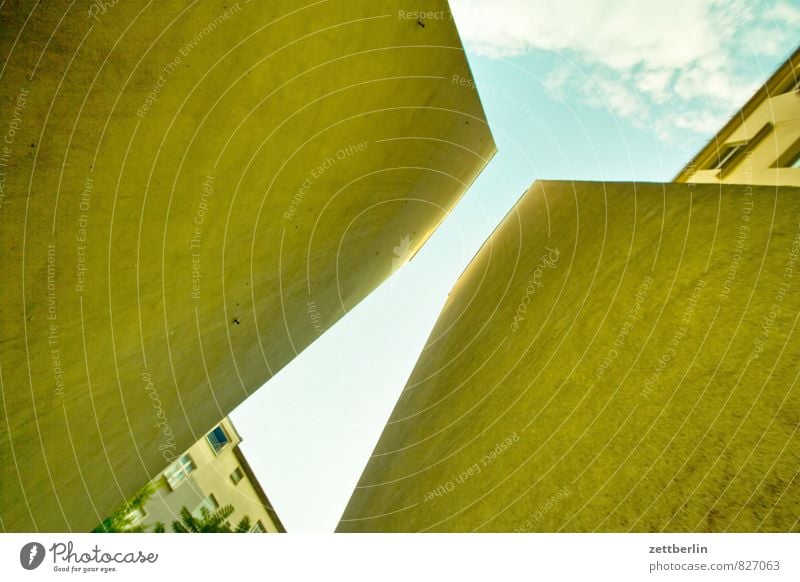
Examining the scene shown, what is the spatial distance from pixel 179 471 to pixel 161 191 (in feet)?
37.4

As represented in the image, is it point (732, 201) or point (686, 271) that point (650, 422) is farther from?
point (732, 201)

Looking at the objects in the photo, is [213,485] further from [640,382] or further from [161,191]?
[640,382]

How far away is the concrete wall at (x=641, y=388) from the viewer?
1.43m

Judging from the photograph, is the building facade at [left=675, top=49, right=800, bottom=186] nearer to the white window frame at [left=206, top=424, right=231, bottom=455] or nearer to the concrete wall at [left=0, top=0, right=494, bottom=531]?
the concrete wall at [left=0, top=0, right=494, bottom=531]

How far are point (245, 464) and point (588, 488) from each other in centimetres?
1553

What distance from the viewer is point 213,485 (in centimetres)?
1286

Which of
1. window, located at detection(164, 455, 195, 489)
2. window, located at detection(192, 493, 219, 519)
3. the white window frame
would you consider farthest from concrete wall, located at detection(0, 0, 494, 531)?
the white window frame

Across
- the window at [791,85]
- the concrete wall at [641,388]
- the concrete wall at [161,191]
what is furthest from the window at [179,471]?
the window at [791,85]

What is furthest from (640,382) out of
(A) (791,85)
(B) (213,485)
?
(B) (213,485)

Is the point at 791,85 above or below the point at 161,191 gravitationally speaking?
above

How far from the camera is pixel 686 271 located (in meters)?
2.05

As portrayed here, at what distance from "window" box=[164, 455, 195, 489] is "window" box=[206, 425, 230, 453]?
4.10 feet
